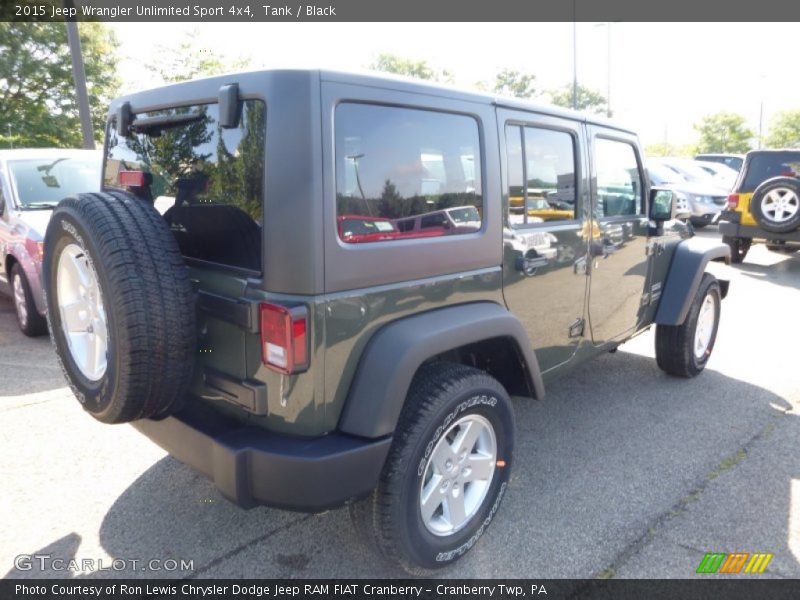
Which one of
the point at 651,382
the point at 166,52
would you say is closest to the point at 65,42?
the point at 166,52

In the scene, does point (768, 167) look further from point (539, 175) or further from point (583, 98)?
point (583, 98)

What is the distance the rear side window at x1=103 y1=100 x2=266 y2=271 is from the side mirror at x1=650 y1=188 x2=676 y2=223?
9.37 ft

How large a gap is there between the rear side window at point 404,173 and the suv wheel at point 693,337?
2463mm

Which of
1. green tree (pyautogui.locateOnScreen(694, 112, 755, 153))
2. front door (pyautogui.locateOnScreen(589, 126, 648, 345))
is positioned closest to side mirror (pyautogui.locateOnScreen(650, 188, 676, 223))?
front door (pyautogui.locateOnScreen(589, 126, 648, 345))

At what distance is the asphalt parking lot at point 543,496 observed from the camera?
2.55 m

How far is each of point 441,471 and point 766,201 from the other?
8.12 meters

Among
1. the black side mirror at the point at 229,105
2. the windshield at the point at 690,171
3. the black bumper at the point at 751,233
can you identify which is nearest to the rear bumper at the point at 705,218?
the windshield at the point at 690,171

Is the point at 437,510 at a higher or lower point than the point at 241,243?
lower

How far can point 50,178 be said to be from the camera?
19.7 feet

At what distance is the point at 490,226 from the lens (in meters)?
2.65

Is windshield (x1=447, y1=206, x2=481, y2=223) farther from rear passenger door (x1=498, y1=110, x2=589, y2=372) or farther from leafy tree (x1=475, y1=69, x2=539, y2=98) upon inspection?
leafy tree (x1=475, y1=69, x2=539, y2=98)

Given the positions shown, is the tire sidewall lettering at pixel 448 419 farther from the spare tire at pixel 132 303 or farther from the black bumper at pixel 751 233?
the black bumper at pixel 751 233

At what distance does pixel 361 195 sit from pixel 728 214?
8.81 meters

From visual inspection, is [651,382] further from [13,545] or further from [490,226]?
[13,545]
